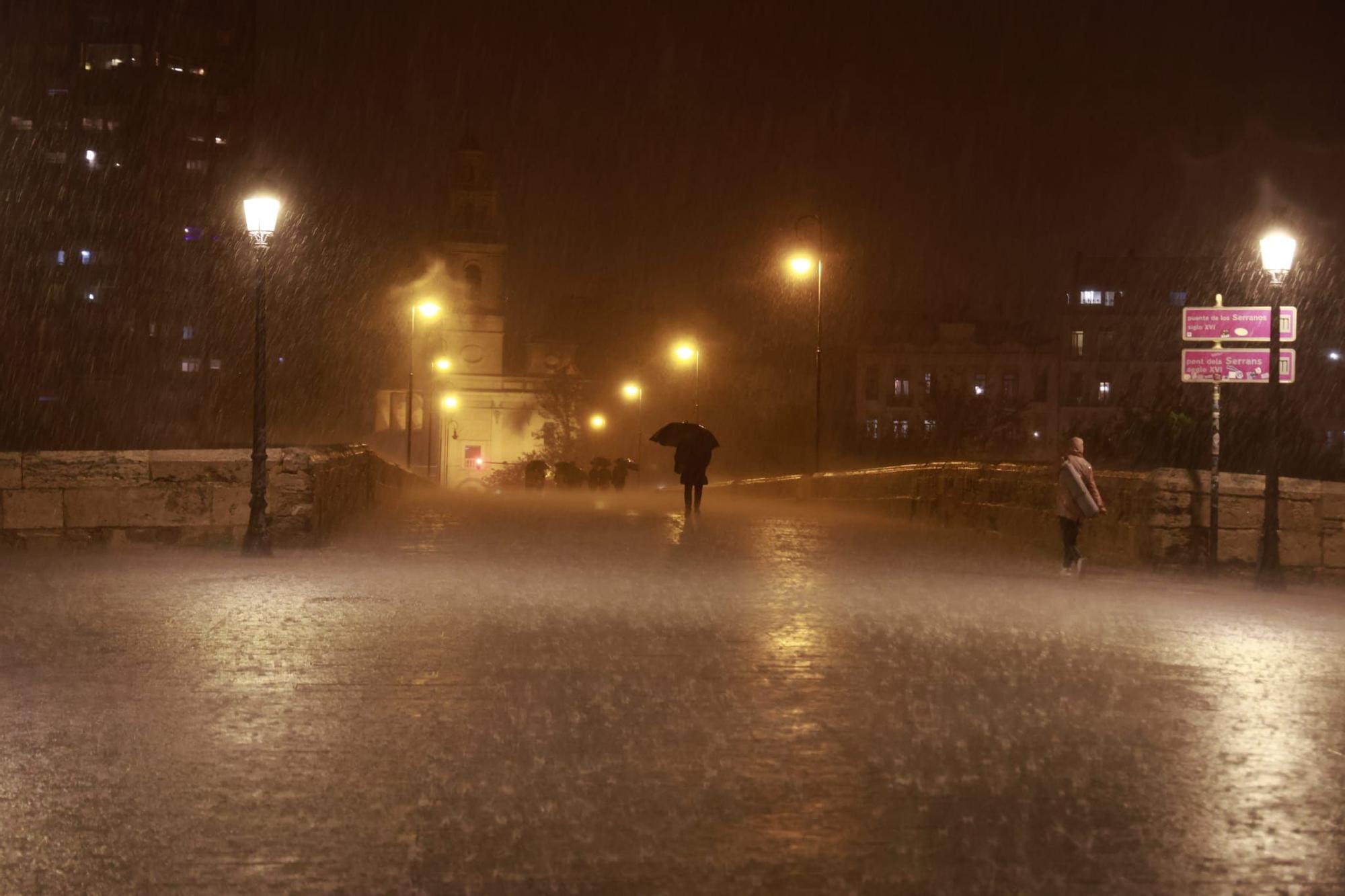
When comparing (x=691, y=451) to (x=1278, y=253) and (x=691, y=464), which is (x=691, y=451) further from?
(x=1278, y=253)

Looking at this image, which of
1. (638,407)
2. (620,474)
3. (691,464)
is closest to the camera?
(691,464)

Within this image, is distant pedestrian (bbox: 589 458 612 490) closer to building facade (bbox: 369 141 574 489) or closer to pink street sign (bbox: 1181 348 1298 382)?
building facade (bbox: 369 141 574 489)

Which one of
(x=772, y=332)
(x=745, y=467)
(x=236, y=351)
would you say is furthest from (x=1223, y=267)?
(x=236, y=351)

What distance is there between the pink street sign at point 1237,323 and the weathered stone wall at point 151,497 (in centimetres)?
1026

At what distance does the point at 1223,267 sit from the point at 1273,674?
9447 centimetres

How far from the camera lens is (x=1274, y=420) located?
1581cm

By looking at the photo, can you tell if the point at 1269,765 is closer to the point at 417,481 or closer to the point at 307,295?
the point at 417,481

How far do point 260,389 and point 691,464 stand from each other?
9.67 meters

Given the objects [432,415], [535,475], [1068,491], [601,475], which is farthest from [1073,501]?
[432,415]

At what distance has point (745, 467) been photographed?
82625 millimetres

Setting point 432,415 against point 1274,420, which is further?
point 432,415

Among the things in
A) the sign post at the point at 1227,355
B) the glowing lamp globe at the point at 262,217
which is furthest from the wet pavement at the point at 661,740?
the glowing lamp globe at the point at 262,217

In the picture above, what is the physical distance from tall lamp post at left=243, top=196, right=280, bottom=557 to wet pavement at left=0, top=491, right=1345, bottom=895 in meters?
2.82

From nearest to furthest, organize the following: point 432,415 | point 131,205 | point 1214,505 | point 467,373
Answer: point 1214,505
point 432,415
point 467,373
point 131,205
